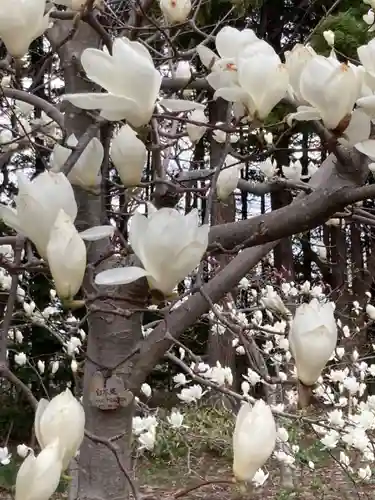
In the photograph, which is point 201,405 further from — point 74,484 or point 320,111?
point 320,111

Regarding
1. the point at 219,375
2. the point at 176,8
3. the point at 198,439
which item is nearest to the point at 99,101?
the point at 176,8

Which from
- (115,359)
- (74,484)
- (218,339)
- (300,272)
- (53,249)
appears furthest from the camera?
(300,272)

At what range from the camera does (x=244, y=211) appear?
7969 mm

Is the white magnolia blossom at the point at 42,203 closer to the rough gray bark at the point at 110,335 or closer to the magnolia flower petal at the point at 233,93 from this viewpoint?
the magnolia flower petal at the point at 233,93

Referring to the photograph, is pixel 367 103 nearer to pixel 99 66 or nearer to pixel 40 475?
pixel 99 66

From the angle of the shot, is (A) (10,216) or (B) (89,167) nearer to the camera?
(A) (10,216)

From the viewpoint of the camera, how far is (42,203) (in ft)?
1.75

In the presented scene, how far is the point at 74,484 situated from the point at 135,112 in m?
1.24

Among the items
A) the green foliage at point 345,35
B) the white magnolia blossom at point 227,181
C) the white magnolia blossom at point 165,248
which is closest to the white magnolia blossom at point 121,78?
the white magnolia blossom at point 165,248

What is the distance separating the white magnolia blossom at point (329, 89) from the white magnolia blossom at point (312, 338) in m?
0.16

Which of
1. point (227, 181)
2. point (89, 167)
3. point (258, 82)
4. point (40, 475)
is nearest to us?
point (40, 475)

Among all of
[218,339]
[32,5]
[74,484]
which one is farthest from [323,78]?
[218,339]

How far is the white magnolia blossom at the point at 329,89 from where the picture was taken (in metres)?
0.55

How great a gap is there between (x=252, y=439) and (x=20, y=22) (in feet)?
1.29
